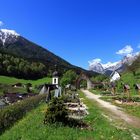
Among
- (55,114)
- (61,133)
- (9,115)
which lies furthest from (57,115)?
(9,115)

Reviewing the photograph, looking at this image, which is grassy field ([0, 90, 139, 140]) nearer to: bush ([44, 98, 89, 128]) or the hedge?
bush ([44, 98, 89, 128])

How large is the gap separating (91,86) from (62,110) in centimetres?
11818

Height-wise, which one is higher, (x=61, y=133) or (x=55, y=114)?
(x=55, y=114)

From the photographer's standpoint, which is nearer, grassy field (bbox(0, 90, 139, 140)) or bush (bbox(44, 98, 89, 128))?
grassy field (bbox(0, 90, 139, 140))

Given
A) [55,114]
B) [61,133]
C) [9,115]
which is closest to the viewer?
[61,133]

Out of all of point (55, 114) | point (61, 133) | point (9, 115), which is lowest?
point (61, 133)

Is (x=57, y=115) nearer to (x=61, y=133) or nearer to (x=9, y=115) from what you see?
(x=61, y=133)

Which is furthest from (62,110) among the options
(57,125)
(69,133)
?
(69,133)

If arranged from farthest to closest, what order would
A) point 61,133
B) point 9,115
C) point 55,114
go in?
point 9,115, point 55,114, point 61,133

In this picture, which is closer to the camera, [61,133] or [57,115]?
[61,133]

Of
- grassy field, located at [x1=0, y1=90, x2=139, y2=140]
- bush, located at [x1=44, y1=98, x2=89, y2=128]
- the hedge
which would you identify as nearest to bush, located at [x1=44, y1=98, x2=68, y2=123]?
bush, located at [x1=44, y1=98, x2=89, y2=128]

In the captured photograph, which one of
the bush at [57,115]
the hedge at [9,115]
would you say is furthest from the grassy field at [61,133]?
the hedge at [9,115]

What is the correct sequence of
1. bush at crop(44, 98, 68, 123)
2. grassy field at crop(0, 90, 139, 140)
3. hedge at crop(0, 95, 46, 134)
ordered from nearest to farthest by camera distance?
grassy field at crop(0, 90, 139, 140) < bush at crop(44, 98, 68, 123) < hedge at crop(0, 95, 46, 134)

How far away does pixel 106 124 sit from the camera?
22.8 metres
